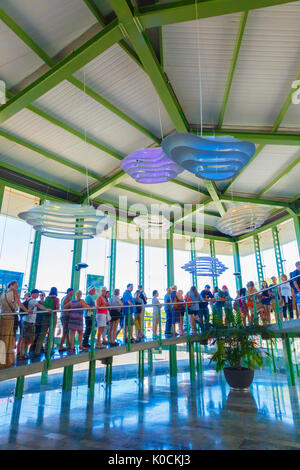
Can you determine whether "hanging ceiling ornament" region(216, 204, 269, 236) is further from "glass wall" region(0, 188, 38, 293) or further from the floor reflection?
"glass wall" region(0, 188, 38, 293)

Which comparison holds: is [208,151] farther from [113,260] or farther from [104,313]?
[113,260]

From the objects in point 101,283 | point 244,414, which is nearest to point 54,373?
point 101,283

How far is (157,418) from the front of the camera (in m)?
5.95

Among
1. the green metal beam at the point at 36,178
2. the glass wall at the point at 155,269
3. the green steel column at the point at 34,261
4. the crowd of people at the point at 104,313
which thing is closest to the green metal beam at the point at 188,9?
the crowd of people at the point at 104,313

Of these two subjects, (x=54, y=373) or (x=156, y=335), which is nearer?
(x=156, y=335)

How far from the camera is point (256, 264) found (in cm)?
1639

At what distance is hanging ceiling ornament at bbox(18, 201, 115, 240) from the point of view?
7.45m

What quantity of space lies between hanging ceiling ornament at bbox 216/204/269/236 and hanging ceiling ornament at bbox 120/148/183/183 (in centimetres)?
277

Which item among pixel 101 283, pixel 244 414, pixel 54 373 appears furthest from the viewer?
pixel 101 283

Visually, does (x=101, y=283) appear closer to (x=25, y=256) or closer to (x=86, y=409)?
(x=25, y=256)

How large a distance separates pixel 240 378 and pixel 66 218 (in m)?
6.16

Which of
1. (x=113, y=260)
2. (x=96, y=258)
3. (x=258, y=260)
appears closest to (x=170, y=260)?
(x=113, y=260)
